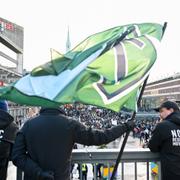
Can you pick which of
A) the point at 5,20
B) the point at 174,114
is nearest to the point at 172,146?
the point at 174,114

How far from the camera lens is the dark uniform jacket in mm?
3977

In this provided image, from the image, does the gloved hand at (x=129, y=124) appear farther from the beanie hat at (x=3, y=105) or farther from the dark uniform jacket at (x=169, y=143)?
the beanie hat at (x=3, y=105)

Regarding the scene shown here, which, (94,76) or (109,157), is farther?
(109,157)

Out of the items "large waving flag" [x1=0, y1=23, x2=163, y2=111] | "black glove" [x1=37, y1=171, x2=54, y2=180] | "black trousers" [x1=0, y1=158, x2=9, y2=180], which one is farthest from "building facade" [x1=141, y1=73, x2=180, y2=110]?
"black glove" [x1=37, y1=171, x2=54, y2=180]

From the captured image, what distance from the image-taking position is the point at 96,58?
3.32 m

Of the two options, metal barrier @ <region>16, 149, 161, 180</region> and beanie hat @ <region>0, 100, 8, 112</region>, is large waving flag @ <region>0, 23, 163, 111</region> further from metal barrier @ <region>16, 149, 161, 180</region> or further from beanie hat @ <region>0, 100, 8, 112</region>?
metal barrier @ <region>16, 149, 161, 180</region>

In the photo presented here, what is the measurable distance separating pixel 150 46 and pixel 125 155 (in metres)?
1.27

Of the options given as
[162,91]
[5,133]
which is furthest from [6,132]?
[162,91]

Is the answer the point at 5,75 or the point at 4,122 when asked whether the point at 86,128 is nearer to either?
the point at 4,122

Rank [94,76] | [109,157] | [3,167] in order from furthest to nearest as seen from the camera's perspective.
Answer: [109,157], [3,167], [94,76]

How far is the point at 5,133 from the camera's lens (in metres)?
3.84

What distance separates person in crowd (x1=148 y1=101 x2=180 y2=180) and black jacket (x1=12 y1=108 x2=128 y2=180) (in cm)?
87

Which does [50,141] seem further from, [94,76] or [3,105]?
[3,105]

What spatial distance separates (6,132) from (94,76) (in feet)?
3.80
